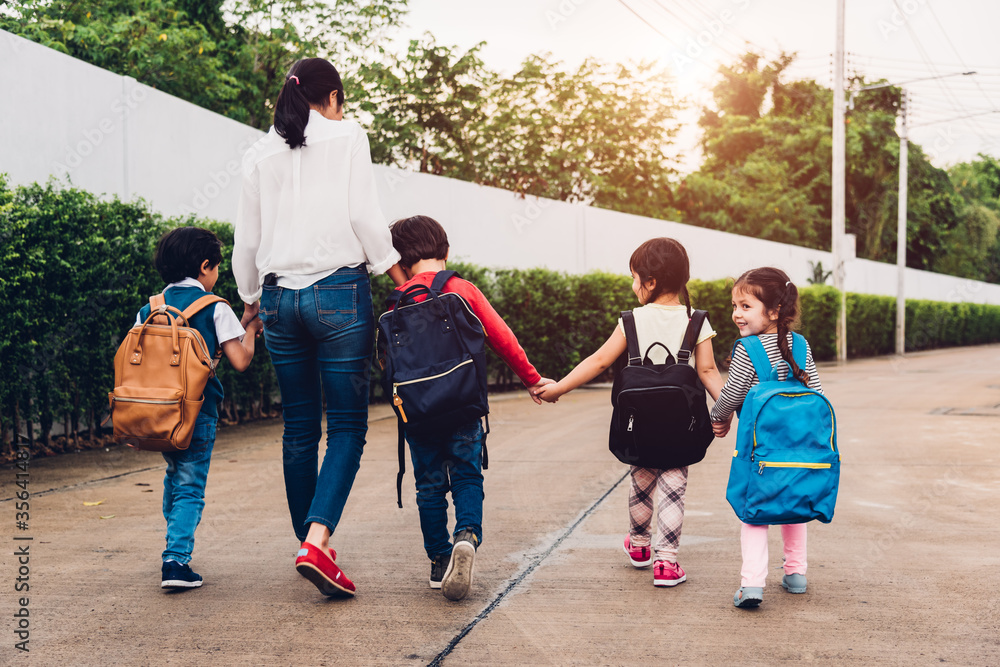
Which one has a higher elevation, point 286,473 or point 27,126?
point 27,126

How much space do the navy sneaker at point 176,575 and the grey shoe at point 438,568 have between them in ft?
3.07

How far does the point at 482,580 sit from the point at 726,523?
1.63m

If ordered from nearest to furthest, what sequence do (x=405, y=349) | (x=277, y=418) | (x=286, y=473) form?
(x=405, y=349) < (x=286, y=473) < (x=277, y=418)

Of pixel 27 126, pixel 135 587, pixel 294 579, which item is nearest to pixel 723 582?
pixel 294 579

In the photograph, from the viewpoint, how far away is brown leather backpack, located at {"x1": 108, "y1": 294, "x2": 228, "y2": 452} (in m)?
3.47

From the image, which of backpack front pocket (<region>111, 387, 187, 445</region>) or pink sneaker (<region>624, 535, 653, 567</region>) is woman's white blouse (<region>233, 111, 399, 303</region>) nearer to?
backpack front pocket (<region>111, 387, 187, 445</region>)

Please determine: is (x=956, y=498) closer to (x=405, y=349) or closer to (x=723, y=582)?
(x=723, y=582)

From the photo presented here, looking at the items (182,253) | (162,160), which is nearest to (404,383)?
(182,253)

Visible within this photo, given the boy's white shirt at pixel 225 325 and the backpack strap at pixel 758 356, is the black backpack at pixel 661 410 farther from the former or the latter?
the boy's white shirt at pixel 225 325

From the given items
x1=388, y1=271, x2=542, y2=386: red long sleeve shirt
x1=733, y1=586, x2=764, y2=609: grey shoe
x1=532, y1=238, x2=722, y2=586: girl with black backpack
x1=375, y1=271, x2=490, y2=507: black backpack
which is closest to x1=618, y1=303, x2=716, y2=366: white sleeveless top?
x1=532, y1=238, x2=722, y2=586: girl with black backpack

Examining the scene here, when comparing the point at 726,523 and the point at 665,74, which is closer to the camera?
the point at 726,523

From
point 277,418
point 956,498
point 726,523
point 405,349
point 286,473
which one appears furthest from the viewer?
point 277,418

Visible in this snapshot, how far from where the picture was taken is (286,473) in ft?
11.9

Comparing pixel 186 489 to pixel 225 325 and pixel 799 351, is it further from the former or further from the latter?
pixel 799 351
